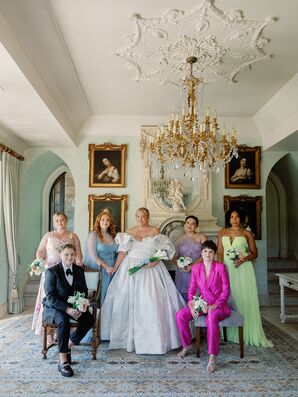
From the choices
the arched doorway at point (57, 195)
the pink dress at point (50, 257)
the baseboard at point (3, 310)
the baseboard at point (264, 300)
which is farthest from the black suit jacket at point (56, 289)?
the arched doorway at point (57, 195)

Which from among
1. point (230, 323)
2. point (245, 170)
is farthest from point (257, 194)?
point (230, 323)

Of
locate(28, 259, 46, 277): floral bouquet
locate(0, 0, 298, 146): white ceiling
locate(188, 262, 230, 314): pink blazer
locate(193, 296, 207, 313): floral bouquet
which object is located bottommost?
locate(193, 296, 207, 313): floral bouquet

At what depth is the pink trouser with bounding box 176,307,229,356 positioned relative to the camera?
4.20 m

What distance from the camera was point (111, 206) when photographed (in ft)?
24.4

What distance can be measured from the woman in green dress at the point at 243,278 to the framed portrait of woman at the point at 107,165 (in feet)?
8.74

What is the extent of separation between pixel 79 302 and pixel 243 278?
2335 mm

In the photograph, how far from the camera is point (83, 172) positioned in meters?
7.54

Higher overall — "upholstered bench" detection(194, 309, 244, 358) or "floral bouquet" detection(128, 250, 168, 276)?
"floral bouquet" detection(128, 250, 168, 276)

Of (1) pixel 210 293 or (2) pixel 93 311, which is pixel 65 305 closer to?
(2) pixel 93 311

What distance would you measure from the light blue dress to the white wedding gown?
25 centimetres

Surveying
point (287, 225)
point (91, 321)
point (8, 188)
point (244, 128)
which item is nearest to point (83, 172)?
point (8, 188)

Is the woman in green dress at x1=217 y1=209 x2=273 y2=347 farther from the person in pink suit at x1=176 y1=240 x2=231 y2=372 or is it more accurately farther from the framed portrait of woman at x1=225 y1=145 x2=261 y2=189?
the framed portrait of woman at x1=225 y1=145 x2=261 y2=189

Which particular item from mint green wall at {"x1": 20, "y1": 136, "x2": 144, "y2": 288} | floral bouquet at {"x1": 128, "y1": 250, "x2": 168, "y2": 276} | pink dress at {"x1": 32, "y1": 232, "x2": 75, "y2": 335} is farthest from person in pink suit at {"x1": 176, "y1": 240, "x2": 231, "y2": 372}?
mint green wall at {"x1": 20, "y1": 136, "x2": 144, "y2": 288}

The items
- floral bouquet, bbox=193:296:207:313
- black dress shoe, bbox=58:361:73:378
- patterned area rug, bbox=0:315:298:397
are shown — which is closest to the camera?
patterned area rug, bbox=0:315:298:397
